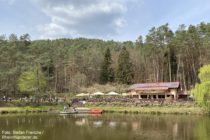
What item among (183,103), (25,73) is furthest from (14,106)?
(183,103)

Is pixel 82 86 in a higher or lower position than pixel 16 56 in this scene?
lower

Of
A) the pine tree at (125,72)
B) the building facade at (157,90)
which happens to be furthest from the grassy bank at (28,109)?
the pine tree at (125,72)

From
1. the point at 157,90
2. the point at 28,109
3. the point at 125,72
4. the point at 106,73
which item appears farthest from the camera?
the point at 106,73

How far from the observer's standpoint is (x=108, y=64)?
83500 millimetres

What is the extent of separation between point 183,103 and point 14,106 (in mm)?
32110

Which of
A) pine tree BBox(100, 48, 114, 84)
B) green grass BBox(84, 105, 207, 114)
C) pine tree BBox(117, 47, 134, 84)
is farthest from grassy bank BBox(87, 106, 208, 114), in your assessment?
pine tree BBox(100, 48, 114, 84)

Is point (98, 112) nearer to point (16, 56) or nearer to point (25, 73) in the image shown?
point (25, 73)

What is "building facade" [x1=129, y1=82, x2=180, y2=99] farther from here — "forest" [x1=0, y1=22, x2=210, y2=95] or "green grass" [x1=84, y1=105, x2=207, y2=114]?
"green grass" [x1=84, y1=105, x2=207, y2=114]

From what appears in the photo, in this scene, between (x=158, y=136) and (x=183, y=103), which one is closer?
(x=158, y=136)

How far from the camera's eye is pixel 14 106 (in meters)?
56.9

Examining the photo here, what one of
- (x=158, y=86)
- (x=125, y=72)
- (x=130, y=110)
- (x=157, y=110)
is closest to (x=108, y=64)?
(x=125, y=72)

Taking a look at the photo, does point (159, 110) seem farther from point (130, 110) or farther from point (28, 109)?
point (28, 109)

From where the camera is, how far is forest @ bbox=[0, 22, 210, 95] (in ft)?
216


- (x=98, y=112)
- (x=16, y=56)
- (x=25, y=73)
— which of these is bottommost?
(x=98, y=112)
